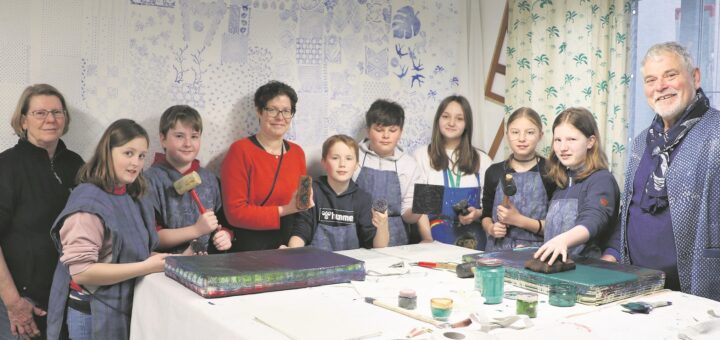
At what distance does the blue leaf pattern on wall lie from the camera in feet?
14.1

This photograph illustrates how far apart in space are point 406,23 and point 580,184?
186cm

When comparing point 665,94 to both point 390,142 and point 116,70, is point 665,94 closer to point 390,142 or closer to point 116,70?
point 390,142

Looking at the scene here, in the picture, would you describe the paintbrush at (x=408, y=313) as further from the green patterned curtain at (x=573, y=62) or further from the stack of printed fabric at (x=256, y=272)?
the green patterned curtain at (x=573, y=62)

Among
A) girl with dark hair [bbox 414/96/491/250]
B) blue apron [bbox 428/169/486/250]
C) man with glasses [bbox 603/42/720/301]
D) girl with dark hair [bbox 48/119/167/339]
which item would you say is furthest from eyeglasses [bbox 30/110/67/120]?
man with glasses [bbox 603/42/720/301]

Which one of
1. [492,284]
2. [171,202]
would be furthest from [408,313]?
[171,202]

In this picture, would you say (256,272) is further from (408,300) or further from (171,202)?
(171,202)

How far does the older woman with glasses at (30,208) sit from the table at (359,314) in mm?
732

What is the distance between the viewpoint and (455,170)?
3.88 metres

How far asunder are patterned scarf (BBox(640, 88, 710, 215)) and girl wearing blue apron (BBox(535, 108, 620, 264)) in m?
0.22

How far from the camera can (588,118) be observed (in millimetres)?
3020

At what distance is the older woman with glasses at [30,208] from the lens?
273 cm

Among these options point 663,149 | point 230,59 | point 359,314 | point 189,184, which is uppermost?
point 230,59

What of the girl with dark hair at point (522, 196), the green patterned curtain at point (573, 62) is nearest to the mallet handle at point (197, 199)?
the girl with dark hair at point (522, 196)

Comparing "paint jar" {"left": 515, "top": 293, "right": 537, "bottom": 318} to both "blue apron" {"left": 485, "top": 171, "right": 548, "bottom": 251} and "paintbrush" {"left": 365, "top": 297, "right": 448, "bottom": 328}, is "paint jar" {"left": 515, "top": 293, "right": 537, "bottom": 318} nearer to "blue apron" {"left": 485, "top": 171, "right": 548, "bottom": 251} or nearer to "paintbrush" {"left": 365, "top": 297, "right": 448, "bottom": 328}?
"paintbrush" {"left": 365, "top": 297, "right": 448, "bottom": 328}
